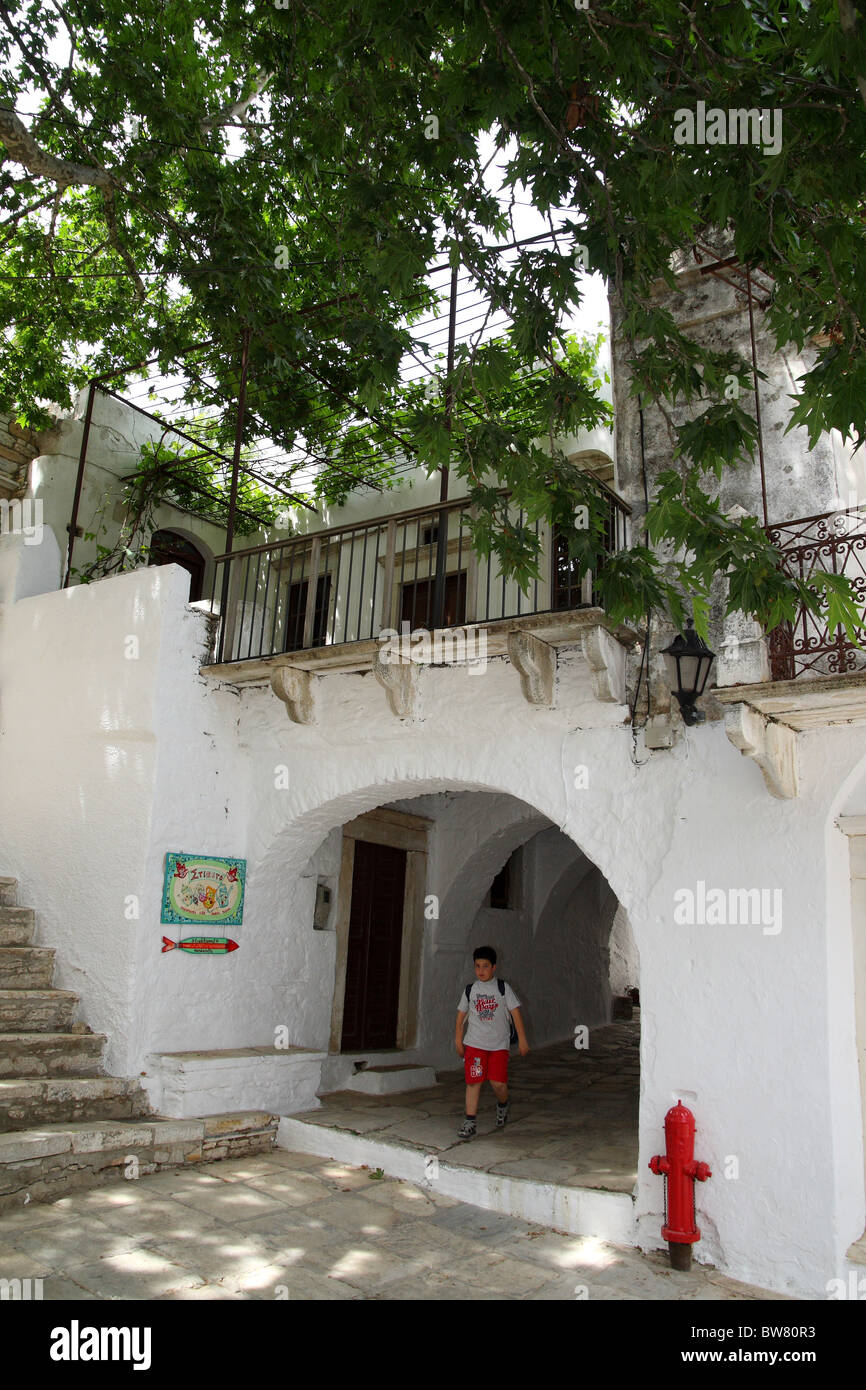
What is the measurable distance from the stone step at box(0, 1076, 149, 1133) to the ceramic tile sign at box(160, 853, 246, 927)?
1187mm

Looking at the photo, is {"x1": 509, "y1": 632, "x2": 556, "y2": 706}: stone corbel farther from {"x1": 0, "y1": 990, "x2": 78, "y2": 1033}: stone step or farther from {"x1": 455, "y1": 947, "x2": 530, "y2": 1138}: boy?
{"x1": 0, "y1": 990, "x2": 78, "y2": 1033}: stone step

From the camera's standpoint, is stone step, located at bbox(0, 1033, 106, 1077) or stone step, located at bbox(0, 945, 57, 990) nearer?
stone step, located at bbox(0, 1033, 106, 1077)

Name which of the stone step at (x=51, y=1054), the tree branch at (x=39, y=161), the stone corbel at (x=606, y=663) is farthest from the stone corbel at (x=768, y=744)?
the tree branch at (x=39, y=161)

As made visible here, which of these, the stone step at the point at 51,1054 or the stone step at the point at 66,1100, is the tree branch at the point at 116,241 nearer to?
the stone step at the point at 51,1054

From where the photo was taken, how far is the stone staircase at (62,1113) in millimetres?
5461

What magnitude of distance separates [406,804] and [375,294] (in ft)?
18.6

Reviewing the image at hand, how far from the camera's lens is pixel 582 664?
6.28 m

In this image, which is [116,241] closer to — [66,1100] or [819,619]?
[819,619]

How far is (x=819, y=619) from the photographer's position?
518 centimetres

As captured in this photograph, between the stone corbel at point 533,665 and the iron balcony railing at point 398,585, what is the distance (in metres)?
0.24

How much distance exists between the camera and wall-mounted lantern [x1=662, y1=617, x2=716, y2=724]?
537 centimetres

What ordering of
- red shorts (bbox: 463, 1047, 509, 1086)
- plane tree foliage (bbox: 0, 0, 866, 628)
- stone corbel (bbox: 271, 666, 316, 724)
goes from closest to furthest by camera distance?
plane tree foliage (bbox: 0, 0, 866, 628) < red shorts (bbox: 463, 1047, 509, 1086) < stone corbel (bbox: 271, 666, 316, 724)

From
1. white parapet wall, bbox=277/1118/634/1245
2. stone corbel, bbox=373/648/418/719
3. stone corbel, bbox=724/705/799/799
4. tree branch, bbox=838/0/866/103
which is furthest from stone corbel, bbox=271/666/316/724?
tree branch, bbox=838/0/866/103

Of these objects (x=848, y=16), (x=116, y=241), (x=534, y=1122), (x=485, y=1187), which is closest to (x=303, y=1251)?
(x=485, y=1187)
